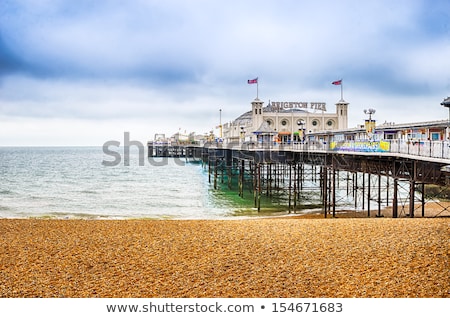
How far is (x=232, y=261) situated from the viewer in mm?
10195

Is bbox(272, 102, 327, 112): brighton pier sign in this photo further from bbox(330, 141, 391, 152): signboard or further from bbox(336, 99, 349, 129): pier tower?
bbox(330, 141, 391, 152): signboard

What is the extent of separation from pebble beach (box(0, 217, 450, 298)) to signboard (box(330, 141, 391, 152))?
19.0 ft

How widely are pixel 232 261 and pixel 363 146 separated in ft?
44.5

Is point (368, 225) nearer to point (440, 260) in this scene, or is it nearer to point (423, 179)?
point (440, 260)

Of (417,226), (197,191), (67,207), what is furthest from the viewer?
(197,191)

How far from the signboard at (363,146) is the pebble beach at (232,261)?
5.79 meters

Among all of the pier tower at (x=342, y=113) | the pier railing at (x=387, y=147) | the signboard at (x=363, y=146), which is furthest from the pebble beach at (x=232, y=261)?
the pier tower at (x=342, y=113)

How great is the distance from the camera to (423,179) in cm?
1728

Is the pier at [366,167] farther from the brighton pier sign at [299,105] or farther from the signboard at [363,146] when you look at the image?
the brighton pier sign at [299,105]

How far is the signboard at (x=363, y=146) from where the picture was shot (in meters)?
19.3

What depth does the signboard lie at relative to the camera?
19.3 metres

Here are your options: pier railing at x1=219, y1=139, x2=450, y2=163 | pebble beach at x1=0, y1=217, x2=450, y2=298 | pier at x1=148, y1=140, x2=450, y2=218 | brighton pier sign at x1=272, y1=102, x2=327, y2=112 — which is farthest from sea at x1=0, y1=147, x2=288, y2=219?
brighton pier sign at x1=272, y1=102, x2=327, y2=112

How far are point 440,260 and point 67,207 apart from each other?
28.4 meters
